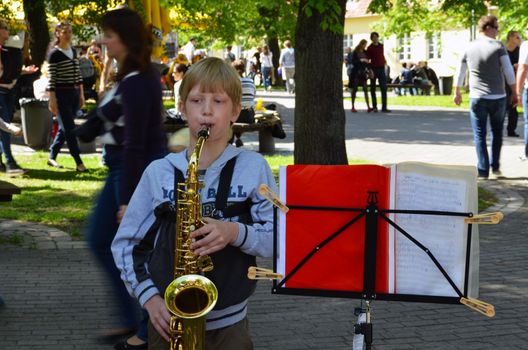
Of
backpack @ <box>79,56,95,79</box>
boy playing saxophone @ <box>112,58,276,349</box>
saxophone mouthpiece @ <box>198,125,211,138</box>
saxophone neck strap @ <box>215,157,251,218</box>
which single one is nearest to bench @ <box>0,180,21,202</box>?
boy playing saxophone @ <box>112,58,276,349</box>

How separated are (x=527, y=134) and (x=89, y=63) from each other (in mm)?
9897

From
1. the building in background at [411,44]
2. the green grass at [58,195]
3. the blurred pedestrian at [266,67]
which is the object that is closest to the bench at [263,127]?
the green grass at [58,195]

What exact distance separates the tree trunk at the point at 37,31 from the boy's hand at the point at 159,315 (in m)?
20.0

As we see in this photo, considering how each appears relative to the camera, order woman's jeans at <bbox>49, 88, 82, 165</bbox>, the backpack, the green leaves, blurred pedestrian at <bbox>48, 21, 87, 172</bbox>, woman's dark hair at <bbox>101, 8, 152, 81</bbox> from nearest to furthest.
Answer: woman's dark hair at <bbox>101, 8, 152, 81</bbox> < the green leaves < blurred pedestrian at <bbox>48, 21, 87, 172</bbox> < woman's jeans at <bbox>49, 88, 82, 165</bbox> < the backpack

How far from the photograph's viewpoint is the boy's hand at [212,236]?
3.09m

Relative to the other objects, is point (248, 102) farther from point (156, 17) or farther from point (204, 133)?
point (204, 133)

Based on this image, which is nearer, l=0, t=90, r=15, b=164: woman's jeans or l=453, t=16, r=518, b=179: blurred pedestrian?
l=453, t=16, r=518, b=179: blurred pedestrian

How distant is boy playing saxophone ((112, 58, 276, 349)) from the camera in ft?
10.9

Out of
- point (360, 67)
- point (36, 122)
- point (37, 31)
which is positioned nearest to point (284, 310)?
point (36, 122)

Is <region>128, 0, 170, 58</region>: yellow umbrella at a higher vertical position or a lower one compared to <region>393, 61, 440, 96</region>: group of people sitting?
higher

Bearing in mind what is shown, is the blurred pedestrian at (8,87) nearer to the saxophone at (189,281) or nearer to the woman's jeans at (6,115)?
the woman's jeans at (6,115)

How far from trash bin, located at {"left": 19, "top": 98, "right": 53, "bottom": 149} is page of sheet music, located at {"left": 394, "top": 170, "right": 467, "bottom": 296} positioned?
12.9 metres

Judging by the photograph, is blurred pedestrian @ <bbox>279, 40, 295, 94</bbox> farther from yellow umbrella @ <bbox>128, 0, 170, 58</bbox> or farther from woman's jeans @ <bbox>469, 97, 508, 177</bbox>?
yellow umbrella @ <bbox>128, 0, 170, 58</bbox>

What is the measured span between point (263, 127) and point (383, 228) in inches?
436
